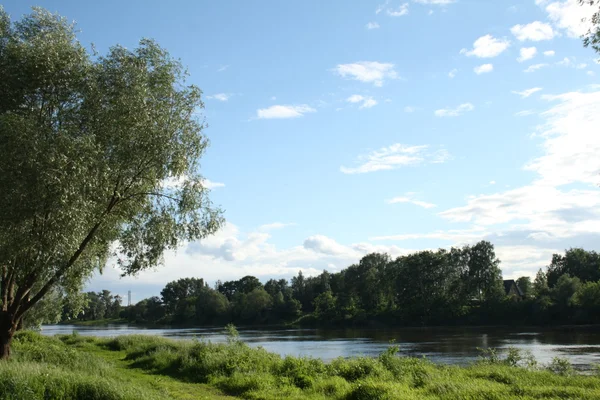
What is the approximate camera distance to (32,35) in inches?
632

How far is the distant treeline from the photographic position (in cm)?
7575

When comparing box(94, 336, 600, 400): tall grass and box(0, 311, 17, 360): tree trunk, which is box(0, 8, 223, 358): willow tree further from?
box(94, 336, 600, 400): tall grass

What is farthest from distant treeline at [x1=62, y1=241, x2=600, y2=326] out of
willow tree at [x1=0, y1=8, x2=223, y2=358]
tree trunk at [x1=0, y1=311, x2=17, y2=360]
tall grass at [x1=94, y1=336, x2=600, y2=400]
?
tree trunk at [x1=0, y1=311, x2=17, y2=360]

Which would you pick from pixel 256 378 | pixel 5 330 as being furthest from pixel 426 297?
pixel 5 330

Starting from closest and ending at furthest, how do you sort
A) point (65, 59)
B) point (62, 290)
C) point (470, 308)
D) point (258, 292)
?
point (65, 59), point (62, 290), point (470, 308), point (258, 292)

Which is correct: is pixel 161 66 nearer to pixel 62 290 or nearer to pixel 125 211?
pixel 125 211

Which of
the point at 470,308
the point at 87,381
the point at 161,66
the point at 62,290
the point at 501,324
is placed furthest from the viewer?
the point at 470,308

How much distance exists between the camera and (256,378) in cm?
1598

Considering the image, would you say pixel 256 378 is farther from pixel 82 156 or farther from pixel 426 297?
pixel 426 297

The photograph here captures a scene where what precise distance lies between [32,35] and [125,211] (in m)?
6.37

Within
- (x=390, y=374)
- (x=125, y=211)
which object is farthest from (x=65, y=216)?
(x=390, y=374)

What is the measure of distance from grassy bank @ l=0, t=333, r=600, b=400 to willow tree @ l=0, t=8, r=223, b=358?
11.4ft

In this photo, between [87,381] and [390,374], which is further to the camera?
[390,374]

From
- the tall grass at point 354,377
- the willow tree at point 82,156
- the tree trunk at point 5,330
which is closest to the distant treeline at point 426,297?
the tall grass at point 354,377
